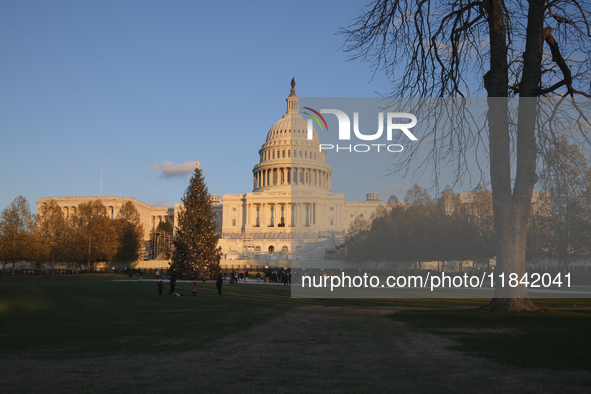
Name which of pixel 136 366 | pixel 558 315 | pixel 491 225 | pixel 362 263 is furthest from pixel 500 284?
pixel 362 263

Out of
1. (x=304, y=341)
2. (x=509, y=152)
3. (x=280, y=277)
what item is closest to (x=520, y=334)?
(x=304, y=341)

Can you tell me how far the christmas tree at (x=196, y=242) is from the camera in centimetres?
4675

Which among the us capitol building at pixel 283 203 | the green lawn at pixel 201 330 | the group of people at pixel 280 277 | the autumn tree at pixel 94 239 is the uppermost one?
the us capitol building at pixel 283 203

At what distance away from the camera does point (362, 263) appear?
7519 cm

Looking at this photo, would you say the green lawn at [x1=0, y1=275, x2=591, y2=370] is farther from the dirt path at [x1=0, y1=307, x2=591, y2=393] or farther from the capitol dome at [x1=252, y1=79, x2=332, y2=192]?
the capitol dome at [x1=252, y1=79, x2=332, y2=192]

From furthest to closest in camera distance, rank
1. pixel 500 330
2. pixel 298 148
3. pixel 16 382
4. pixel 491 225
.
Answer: pixel 298 148, pixel 491 225, pixel 500 330, pixel 16 382

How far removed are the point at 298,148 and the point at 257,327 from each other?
427 feet

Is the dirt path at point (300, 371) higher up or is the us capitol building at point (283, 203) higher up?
the us capitol building at point (283, 203)

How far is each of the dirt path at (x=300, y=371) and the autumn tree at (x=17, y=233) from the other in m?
64.9

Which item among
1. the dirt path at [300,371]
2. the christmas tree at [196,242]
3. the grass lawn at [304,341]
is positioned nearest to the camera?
the dirt path at [300,371]

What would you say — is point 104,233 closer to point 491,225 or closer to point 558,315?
point 491,225

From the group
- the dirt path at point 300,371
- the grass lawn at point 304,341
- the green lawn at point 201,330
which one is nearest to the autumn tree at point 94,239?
the green lawn at point 201,330

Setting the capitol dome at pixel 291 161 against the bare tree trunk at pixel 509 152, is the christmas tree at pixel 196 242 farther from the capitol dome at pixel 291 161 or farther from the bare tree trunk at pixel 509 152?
the capitol dome at pixel 291 161

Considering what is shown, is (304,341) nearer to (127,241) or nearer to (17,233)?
(17,233)
